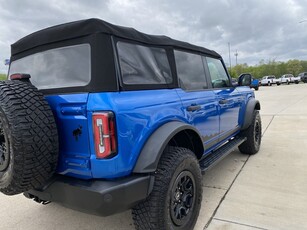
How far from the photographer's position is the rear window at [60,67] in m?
2.05

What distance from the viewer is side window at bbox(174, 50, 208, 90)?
2875 millimetres

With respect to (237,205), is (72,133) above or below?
above

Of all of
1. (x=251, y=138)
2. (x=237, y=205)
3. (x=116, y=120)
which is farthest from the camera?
(x=251, y=138)

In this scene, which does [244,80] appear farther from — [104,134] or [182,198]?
[104,134]

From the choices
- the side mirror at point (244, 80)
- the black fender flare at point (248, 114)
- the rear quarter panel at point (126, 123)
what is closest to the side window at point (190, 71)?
the rear quarter panel at point (126, 123)

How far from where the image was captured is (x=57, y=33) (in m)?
2.23

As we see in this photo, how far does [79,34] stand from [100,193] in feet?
4.12

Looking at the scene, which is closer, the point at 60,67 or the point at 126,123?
the point at 126,123

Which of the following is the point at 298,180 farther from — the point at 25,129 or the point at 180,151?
the point at 25,129

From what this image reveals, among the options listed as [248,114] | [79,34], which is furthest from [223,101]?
[79,34]

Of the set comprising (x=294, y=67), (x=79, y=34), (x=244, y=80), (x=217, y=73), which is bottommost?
(x=244, y=80)

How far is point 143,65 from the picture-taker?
7.69ft

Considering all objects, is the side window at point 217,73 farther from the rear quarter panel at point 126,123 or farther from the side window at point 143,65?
the rear quarter panel at point 126,123

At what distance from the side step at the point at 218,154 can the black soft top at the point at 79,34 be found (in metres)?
1.45
